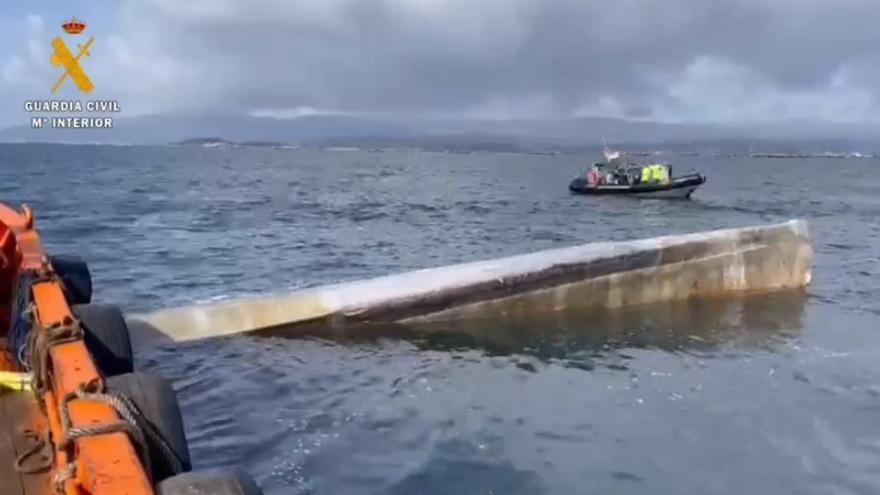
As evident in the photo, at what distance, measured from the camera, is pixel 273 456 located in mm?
6457

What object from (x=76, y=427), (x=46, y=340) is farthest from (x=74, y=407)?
(x=46, y=340)

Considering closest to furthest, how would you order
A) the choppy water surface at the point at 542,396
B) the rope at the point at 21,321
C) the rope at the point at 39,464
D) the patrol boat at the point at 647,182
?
the rope at the point at 39,464 → the rope at the point at 21,321 → the choppy water surface at the point at 542,396 → the patrol boat at the point at 647,182

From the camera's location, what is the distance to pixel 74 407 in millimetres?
3227

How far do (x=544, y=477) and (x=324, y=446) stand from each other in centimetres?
176

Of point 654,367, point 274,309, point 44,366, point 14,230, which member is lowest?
point 654,367

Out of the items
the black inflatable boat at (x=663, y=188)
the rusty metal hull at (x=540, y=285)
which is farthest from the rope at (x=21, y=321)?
the black inflatable boat at (x=663, y=188)

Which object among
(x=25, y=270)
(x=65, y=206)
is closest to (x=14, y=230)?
(x=25, y=270)

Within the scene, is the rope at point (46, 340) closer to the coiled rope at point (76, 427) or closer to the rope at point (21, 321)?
the coiled rope at point (76, 427)

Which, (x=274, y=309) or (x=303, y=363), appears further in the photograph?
(x=274, y=309)

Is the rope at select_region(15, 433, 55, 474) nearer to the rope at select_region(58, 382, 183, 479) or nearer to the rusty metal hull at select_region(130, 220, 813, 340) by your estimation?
the rope at select_region(58, 382, 183, 479)

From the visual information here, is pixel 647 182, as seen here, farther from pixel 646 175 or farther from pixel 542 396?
pixel 542 396

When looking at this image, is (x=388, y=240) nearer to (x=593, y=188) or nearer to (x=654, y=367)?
(x=654, y=367)

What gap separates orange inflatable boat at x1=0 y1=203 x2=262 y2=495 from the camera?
2.90 metres

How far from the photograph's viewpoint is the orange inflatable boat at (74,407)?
2902mm
